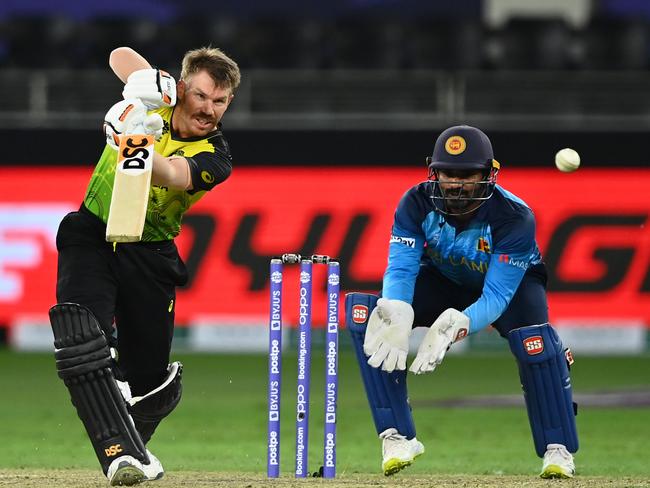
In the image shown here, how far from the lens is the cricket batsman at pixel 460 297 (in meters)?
5.40

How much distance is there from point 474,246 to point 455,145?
0.41m

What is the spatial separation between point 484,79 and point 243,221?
2.52 m

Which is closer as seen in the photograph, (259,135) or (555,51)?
(259,135)

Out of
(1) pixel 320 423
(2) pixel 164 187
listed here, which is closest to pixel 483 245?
(2) pixel 164 187

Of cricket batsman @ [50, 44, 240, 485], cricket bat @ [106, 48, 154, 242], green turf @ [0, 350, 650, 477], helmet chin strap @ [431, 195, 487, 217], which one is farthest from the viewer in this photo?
green turf @ [0, 350, 650, 477]

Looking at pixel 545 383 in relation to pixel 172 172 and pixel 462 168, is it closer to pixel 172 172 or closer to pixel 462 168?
pixel 462 168

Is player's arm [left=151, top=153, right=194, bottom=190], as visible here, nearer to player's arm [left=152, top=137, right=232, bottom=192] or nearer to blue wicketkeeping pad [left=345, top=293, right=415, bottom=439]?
player's arm [left=152, top=137, right=232, bottom=192]

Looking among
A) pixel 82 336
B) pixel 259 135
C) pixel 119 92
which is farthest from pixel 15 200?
pixel 82 336

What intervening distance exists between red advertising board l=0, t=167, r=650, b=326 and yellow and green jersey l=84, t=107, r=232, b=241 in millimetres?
6553

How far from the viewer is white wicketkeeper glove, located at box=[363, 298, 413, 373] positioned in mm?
5395

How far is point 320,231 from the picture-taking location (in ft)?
40.1

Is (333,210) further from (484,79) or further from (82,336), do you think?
(82,336)

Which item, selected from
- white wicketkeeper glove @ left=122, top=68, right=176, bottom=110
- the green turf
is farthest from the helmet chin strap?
the green turf

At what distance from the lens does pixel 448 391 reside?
1027cm
